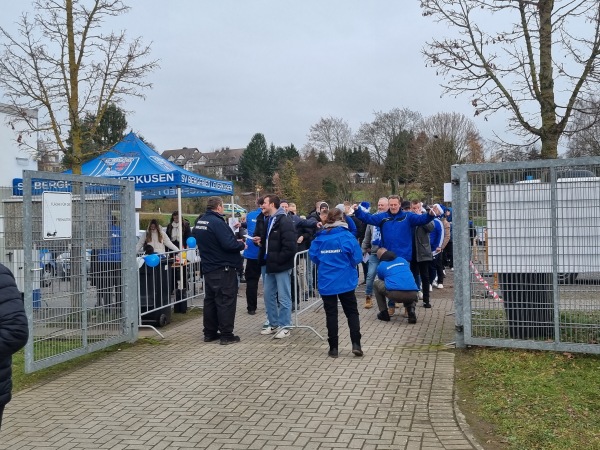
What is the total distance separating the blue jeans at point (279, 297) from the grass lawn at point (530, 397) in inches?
103

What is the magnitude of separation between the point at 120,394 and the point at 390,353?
335 cm

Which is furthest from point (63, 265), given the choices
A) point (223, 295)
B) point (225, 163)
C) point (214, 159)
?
point (214, 159)

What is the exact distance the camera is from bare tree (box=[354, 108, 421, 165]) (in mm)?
57812

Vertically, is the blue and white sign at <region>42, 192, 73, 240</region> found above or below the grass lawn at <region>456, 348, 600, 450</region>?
above

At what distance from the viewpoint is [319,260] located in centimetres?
761

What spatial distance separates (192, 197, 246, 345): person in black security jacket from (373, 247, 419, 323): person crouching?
2376 millimetres

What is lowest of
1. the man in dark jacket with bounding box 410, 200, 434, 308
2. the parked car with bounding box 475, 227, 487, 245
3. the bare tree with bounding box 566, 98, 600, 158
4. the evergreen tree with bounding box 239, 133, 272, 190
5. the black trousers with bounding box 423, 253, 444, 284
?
the black trousers with bounding box 423, 253, 444, 284

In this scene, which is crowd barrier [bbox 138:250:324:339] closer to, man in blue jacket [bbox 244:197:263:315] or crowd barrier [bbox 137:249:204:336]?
crowd barrier [bbox 137:249:204:336]

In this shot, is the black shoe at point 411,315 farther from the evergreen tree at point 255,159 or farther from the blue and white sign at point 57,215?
the evergreen tree at point 255,159

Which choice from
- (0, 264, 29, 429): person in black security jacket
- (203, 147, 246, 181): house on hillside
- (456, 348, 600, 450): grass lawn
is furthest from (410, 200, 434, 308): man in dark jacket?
(203, 147, 246, 181): house on hillside

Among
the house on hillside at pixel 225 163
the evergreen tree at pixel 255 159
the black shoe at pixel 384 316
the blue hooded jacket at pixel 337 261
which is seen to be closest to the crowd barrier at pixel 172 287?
the black shoe at pixel 384 316

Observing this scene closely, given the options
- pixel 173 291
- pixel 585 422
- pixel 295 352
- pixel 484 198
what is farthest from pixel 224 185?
pixel 585 422

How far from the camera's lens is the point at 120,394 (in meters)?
6.43

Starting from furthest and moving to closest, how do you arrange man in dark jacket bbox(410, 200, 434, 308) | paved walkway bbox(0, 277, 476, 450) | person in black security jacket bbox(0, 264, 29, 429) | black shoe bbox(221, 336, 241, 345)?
man in dark jacket bbox(410, 200, 434, 308) < black shoe bbox(221, 336, 241, 345) < paved walkway bbox(0, 277, 476, 450) < person in black security jacket bbox(0, 264, 29, 429)
